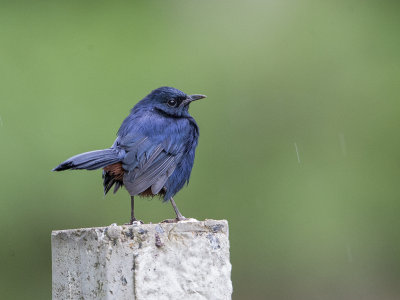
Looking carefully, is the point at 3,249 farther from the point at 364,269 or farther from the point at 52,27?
the point at 364,269

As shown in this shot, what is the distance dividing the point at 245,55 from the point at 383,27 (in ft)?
7.48

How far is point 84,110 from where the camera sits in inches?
338

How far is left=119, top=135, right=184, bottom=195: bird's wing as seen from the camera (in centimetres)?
403

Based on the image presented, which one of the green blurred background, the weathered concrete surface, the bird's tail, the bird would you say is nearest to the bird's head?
the bird

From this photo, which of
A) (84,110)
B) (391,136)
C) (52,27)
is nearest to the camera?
(84,110)

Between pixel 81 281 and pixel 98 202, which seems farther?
pixel 98 202

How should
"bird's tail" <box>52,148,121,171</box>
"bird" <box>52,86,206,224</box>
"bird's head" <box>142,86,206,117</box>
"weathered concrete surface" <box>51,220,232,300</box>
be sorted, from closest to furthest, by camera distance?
"weathered concrete surface" <box>51,220,232,300</box> < "bird's tail" <box>52,148,121,171</box> < "bird" <box>52,86,206,224</box> < "bird's head" <box>142,86,206,117</box>

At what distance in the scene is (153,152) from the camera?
165 inches

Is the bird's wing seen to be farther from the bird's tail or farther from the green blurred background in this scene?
the green blurred background

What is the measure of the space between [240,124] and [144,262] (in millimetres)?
6590

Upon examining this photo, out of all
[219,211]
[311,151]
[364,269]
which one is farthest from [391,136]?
[219,211]

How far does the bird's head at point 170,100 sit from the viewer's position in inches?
183

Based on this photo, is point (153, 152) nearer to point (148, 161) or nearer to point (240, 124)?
point (148, 161)

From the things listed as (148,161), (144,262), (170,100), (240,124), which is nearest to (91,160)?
(148,161)
